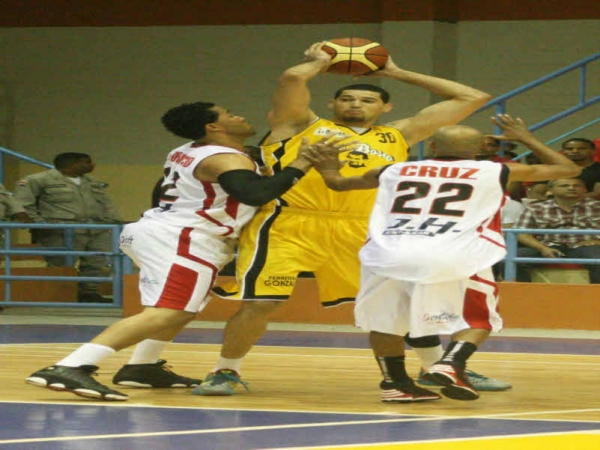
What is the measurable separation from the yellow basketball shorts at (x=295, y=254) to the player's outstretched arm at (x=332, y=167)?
408 millimetres

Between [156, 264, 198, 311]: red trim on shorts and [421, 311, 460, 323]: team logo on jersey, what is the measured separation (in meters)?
1.21

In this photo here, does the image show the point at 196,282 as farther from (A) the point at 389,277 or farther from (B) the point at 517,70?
(B) the point at 517,70

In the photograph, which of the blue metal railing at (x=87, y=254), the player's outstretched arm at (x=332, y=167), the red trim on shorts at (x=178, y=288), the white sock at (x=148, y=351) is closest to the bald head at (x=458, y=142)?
the player's outstretched arm at (x=332, y=167)

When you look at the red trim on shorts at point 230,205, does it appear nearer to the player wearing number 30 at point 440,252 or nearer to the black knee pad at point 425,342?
the player wearing number 30 at point 440,252

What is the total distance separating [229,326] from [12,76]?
10.3 meters

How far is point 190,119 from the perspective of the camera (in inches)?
257

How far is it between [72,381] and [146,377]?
2.55ft

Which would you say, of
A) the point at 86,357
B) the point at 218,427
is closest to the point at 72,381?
the point at 86,357

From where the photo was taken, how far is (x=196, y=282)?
6324 millimetres

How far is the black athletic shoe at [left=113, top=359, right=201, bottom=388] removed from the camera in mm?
6645

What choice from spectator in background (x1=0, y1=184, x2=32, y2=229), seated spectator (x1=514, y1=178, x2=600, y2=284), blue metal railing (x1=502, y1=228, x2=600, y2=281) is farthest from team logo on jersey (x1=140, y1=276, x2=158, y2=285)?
spectator in background (x1=0, y1=184, x2=32, y2=229)

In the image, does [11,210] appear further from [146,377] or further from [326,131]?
[326,131]

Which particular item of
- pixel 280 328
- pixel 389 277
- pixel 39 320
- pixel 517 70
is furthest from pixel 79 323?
pixel 517 70

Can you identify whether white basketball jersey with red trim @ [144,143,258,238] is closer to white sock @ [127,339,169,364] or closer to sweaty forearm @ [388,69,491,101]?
white sock @ [127,339,169,364]
